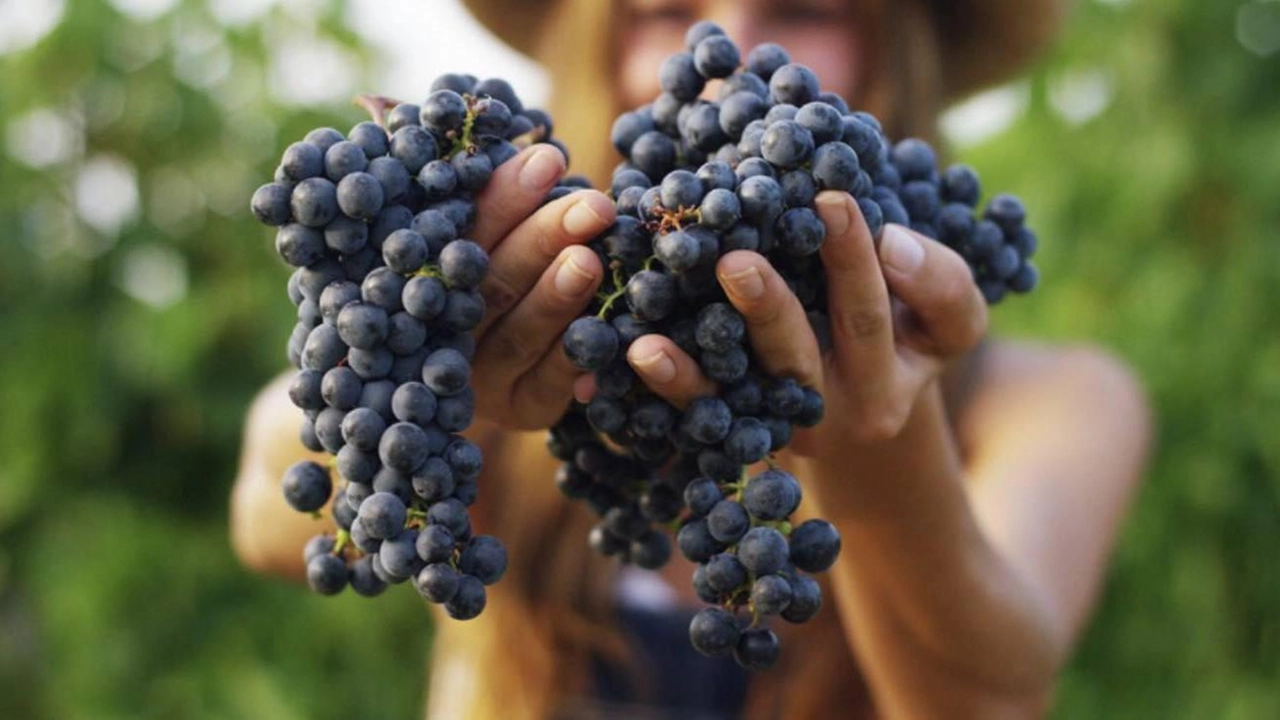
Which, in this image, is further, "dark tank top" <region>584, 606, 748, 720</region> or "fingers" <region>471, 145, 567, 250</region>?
"dark tank top" <region>584, 606, 748, 720</region>

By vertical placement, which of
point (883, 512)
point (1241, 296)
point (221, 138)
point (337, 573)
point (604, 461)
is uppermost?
point (1241, 296)

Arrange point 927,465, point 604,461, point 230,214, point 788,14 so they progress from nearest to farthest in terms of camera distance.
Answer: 1. point 604,461
2. point 927,465
3. point 788,14
4. point 230,214

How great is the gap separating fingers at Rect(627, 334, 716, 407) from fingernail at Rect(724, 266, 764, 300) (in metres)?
0.06

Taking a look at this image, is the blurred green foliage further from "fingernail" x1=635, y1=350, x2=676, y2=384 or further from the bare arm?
"fingernail" x1=635, y1=350, x2=676, y2=384

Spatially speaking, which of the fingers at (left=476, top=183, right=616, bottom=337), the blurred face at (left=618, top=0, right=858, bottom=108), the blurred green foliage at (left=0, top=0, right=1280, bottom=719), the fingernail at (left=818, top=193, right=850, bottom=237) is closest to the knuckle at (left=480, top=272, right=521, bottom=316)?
the fingers at (left=476, top=183, right=616, bottom=337)

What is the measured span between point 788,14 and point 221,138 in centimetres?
188

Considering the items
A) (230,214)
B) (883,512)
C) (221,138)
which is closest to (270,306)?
(230,214)

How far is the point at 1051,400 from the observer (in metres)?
1.85

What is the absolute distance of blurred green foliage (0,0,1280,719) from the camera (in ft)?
7.75

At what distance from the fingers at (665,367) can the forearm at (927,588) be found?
30 cm

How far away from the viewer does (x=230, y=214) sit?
9.55 feet

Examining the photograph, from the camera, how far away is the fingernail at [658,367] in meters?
0.80

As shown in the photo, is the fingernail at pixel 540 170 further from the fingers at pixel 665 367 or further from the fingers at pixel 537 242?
the fingers at pixel 665 367

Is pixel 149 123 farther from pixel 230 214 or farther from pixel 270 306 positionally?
pixel 270 306
